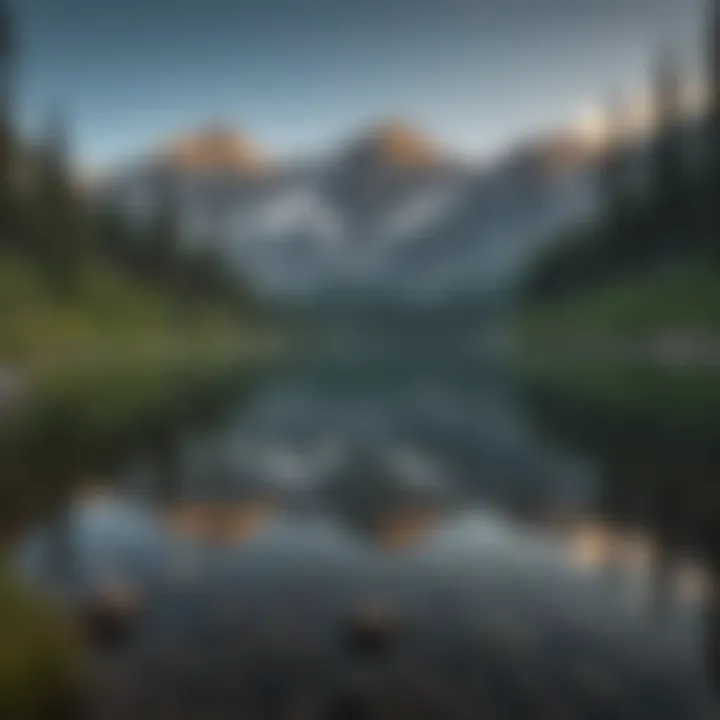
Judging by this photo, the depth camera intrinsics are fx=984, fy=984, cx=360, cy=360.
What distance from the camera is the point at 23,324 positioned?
307 feet

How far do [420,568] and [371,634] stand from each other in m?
5.53

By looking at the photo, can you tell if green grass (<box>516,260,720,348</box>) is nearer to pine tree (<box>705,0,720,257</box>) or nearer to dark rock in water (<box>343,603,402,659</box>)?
pine tree (<box>705,0,720,257</box>)

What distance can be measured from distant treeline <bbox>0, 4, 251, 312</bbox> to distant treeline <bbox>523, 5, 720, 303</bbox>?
67.8 meters

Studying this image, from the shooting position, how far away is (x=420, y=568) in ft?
72.0

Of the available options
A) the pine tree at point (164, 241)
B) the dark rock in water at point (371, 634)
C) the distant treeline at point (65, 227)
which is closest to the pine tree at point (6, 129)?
the distant treeline at point (65, 227)

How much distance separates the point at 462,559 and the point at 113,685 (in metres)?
10.6

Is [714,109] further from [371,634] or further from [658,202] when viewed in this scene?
[371,634]

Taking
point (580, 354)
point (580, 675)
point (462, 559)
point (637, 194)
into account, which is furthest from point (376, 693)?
point (637, 194)

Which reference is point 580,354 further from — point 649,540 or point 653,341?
point 649,540

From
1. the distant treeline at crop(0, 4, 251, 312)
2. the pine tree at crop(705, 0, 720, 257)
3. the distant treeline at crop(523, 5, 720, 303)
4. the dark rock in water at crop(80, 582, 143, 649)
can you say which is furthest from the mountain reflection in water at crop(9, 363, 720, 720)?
the pine tree at crop(705, 0, 720, 257)

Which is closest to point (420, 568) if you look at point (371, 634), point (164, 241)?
point (371, 634)

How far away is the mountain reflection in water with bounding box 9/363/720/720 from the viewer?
14125mm

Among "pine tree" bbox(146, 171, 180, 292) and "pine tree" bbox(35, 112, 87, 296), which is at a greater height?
"pine tree" bbox(146, 171, 180, 292)

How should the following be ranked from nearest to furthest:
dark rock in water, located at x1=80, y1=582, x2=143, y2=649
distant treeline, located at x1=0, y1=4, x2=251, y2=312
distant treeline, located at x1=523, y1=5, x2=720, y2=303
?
dark rock in water, located at x1=80, y1=582, x2=143, y2=649 < distant treeline, located at x1=0, y1=4, x2=251, y2=312 < distant treeline, located at x1=523, y1=5, x2=720, y2=303
